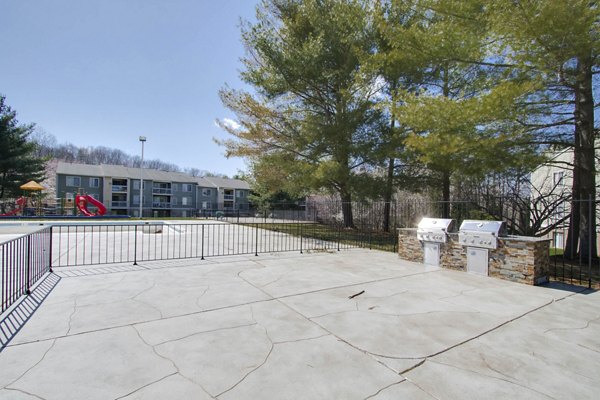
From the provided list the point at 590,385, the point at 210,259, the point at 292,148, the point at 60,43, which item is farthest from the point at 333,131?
the point at 590,385

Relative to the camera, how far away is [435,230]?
777 centimetres

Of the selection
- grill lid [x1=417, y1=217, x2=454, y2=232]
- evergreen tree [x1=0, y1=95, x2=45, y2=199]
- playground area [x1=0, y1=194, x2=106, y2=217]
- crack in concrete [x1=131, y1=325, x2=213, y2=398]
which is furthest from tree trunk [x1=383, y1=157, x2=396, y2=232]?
evergreen tree [x1=0, y1=95, x2=45, y2=199]

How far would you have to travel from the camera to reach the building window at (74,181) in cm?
4078

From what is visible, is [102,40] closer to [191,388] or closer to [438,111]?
[438,111]

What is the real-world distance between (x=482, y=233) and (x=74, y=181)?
49448 mm

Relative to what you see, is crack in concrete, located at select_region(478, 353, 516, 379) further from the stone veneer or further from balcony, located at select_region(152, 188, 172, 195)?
balcony, located at select_region(152, 188, 172, 195)

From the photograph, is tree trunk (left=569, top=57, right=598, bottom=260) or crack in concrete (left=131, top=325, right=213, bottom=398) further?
tree trunk (left=569, top=57, right=598, bottom=260)

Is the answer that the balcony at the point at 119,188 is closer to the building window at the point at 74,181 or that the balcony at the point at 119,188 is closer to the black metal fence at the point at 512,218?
the building window at the point at 74,181

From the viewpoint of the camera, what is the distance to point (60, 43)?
1123cm

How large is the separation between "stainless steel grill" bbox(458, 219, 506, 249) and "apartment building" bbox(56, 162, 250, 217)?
112 ft

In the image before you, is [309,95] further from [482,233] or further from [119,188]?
[119,188]

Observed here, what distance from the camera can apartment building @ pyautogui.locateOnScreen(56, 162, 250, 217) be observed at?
41500mm

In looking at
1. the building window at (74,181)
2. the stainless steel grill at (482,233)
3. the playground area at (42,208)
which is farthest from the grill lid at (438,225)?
the building window at (74,181)

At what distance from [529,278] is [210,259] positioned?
7402 mm
